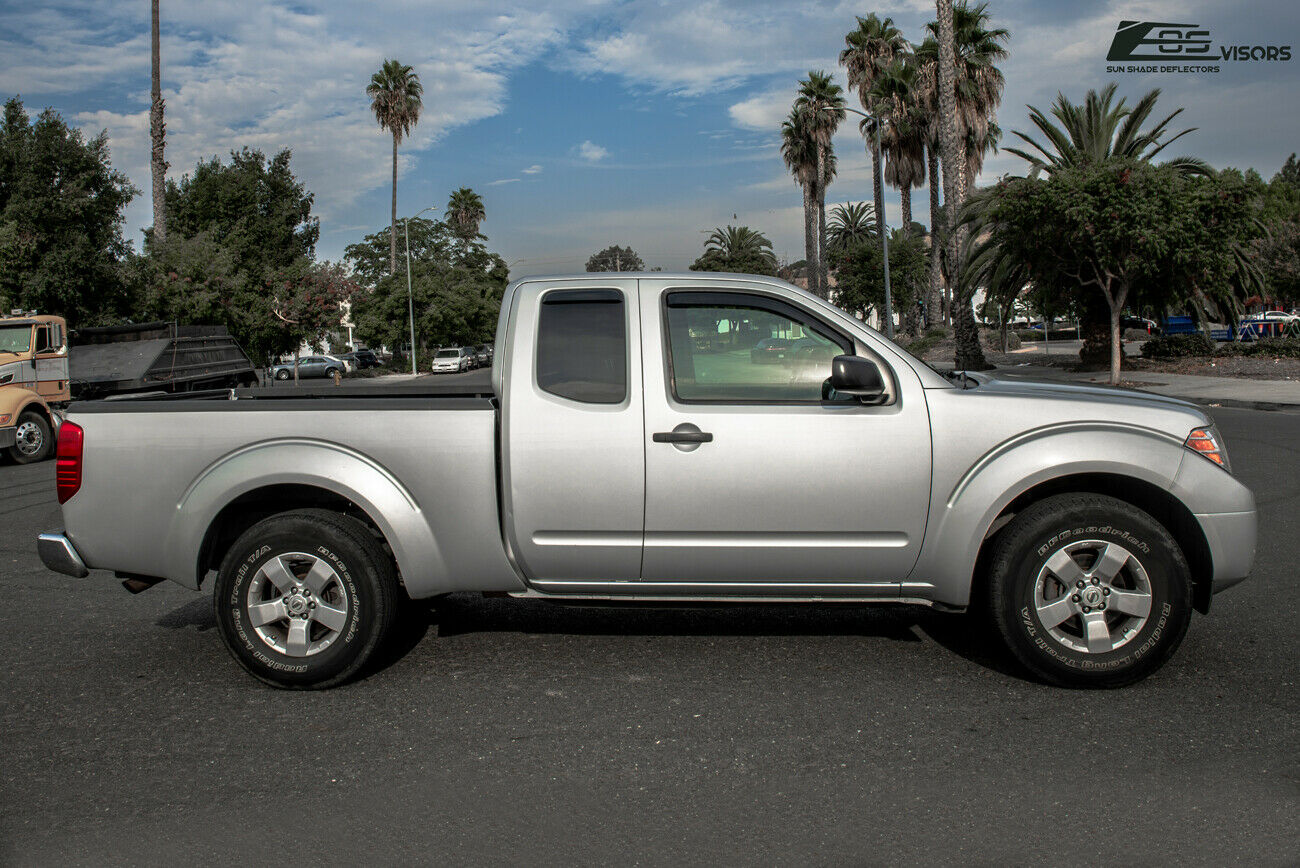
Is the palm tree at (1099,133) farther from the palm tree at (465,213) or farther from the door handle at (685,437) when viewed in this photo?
the palm tree at (465,213)

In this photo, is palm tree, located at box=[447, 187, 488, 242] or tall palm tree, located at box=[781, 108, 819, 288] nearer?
tall palm tree, located at box=[781, 108, 819, 288]

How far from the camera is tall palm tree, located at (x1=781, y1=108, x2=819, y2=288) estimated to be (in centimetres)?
5728

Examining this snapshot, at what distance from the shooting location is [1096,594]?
4461 millimetres

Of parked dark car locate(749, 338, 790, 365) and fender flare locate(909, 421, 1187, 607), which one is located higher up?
parked dark car locate(749, 338, 790, 365)

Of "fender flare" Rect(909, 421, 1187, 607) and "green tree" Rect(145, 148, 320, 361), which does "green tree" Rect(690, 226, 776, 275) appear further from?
"fender flare" Rect(909, 421, 1187, 607)

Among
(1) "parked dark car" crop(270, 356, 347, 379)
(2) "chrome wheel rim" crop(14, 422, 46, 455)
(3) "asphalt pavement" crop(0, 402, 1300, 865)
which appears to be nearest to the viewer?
(3) "asphalt pavement" crop(0, 402, 1300, 865)

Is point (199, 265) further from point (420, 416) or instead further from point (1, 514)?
point (420, 416)

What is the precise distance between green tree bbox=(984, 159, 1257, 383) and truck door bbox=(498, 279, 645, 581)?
20.6 metres

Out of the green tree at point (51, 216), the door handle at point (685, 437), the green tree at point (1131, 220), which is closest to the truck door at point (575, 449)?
the door handle at point (685, 437)

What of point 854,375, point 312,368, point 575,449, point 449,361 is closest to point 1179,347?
point 854,375

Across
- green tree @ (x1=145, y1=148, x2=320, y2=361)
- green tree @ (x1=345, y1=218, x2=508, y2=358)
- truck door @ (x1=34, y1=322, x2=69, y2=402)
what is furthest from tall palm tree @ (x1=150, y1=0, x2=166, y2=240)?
truck door @ (x1=34, y1=322, x2=69, y2=402)

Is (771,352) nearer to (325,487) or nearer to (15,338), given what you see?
(325,487)

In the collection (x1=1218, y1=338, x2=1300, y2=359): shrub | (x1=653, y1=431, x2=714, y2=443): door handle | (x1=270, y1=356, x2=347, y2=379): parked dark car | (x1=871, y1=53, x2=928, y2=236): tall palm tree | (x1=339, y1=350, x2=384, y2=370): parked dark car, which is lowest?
(x1=653, y1=431, x2=714, y2=443): door handle

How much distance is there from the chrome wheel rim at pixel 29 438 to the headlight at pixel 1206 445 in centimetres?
1544
